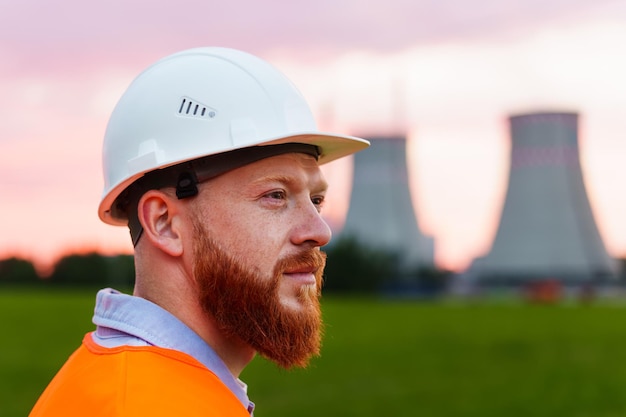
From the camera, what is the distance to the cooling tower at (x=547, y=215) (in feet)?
142

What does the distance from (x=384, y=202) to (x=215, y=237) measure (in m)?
44.1

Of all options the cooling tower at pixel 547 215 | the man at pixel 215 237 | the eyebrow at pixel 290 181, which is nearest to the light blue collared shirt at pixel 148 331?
the man at pixel 215 237

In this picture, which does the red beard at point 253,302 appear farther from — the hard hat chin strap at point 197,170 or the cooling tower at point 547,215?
the cooling tower at point 547,215

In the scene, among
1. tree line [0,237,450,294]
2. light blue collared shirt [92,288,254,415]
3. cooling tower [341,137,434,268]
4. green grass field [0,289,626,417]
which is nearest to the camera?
light blue collared shirt [92,288,254,415]

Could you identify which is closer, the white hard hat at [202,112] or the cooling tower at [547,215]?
the white hard hat at [202,112]

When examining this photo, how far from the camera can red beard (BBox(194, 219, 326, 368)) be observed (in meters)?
1.41

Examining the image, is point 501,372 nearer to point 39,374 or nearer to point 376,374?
point 376,374

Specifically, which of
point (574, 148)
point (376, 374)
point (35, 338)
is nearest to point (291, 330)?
point (376, 374)

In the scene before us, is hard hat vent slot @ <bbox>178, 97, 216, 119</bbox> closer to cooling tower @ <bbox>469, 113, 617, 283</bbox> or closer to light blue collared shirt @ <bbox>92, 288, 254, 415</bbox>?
light blue collared shirt @ <bbox>92, 288, 254, 415</bbox>

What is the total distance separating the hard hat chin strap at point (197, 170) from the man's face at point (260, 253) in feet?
0.05

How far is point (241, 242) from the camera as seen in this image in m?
1.41

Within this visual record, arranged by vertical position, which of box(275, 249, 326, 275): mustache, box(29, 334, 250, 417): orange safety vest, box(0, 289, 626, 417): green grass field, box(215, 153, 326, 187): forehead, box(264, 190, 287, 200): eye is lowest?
box(0, 289, 626, 417): green grass field

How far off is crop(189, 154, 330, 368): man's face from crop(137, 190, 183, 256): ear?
4 centimetres

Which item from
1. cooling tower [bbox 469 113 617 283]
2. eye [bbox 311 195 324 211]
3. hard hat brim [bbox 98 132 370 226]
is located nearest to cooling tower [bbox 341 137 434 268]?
cooling tower [bbox 469 113 617 283]
